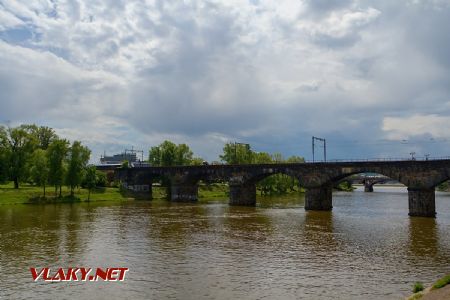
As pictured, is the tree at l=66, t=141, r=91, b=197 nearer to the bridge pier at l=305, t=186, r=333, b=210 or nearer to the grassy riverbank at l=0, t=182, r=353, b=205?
the grassy riverbank at l=0, t=182, r=353, b=205

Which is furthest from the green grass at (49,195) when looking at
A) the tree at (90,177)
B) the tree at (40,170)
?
the tree at (40,170)

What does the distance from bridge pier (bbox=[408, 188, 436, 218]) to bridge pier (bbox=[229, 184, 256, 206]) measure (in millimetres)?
33758

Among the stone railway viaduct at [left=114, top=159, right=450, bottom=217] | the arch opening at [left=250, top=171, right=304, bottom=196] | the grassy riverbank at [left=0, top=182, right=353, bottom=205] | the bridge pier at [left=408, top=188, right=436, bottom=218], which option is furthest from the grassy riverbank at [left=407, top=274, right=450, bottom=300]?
the arch opening at [left=250, top=171, right=304, bottom=196]

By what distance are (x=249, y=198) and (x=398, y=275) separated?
63.4 meters

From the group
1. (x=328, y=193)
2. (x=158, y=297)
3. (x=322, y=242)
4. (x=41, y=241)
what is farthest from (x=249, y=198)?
(x=158, y=297)

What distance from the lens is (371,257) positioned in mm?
32625

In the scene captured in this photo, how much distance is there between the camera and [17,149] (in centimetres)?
9750

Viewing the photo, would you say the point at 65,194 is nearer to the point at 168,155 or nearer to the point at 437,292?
the point at 168,155

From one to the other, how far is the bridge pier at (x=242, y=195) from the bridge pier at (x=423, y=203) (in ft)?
111

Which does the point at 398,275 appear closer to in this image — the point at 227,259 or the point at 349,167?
the point at 227,259

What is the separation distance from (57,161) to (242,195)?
38133 mm

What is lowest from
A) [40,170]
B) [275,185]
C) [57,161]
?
[275,185]

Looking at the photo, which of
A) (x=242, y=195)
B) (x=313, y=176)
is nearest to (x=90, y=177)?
(x=242, y=195)

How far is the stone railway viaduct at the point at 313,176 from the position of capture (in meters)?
63.9
